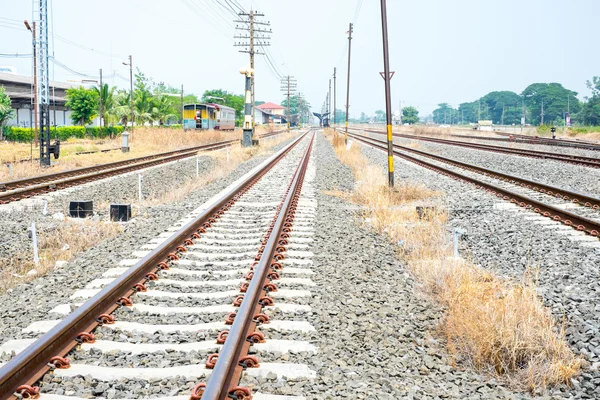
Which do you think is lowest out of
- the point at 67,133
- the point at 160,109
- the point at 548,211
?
the point at 548,211

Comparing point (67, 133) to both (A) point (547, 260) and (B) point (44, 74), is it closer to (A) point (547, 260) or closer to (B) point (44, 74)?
(B) point (44, 74)

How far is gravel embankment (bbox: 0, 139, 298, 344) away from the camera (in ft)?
18.0

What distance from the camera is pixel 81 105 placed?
190 ft

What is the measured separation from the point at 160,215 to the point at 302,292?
601 cm

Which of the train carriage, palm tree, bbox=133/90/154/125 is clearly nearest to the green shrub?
the train carriage

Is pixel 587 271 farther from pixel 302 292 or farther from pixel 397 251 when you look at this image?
pixel 302 292

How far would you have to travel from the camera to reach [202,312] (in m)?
5.41

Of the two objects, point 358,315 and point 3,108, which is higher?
point 3,108

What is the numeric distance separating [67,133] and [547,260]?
4714 centimetres

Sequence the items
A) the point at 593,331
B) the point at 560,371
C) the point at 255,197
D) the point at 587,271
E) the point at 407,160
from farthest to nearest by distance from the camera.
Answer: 1. the point at 407,160
2. the point at 255,197
3. the point at 587,271
4. the point at 593,331
5. the point at 560,371

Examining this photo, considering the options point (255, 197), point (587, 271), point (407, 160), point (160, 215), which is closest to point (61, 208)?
point (160, 215)

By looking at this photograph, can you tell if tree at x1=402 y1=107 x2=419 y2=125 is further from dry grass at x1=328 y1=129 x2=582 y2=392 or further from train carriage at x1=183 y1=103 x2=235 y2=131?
dry grass at x1=328 y1=129 x2=582 y2=392

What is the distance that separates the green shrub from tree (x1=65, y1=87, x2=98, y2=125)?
14.1 ft

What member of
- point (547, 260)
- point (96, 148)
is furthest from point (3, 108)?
point (547, 260)
